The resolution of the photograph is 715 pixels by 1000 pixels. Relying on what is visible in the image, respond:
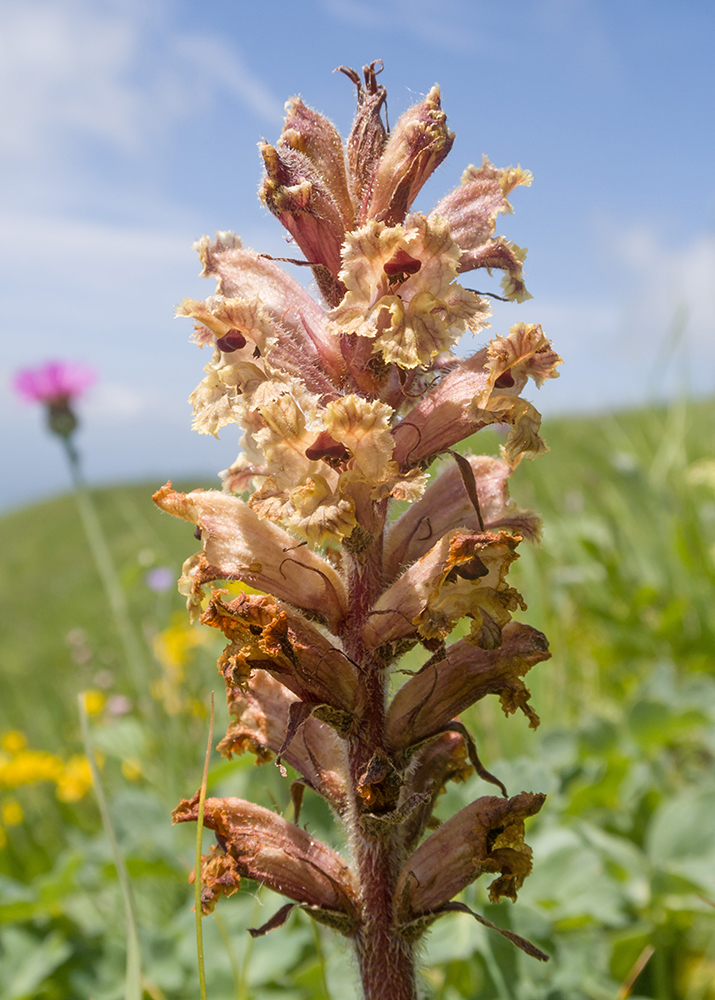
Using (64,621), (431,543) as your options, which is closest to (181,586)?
(431,543)

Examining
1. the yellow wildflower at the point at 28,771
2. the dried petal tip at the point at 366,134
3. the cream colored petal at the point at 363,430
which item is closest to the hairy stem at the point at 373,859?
the cream colored petal at the point at 363,430

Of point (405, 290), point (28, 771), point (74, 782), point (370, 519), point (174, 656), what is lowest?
point (370, 519)

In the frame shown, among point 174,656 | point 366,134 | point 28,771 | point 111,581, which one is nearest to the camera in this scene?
point 366,134

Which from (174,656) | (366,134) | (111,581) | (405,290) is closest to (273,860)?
(405,290)

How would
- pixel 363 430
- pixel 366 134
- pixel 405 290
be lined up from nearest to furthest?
pixel 363 430 < pixel 405 290 < pixel 366 134

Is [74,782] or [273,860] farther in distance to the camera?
[74,782]

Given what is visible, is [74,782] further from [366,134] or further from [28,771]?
[366,134]

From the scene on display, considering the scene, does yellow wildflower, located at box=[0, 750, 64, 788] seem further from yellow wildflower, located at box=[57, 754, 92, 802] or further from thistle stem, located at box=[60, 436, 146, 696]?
thistle stem, located at box=[60, 436, 146, 696]
